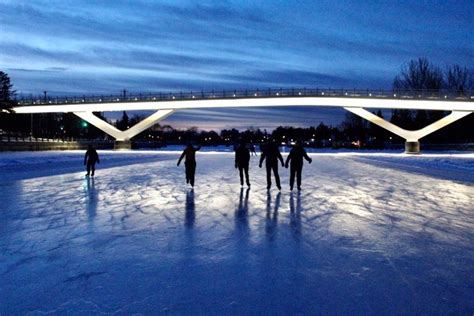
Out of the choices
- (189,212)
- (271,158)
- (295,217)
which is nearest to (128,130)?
(271,158)

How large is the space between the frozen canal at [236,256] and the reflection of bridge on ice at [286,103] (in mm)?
47364

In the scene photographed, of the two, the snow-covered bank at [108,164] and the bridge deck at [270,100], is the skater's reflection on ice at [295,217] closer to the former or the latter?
the snow-covered bank at [108,164]

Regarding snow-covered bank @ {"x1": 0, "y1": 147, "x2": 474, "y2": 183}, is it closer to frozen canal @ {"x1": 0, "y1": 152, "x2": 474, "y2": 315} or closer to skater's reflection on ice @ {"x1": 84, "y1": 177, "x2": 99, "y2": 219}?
skater's reflection on ice @ {"x1": 84, "y1": 177, "x2": 99, "y2": 219}

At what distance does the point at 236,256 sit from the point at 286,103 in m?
55.6

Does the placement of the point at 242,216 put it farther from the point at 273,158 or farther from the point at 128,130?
the point at 128,130

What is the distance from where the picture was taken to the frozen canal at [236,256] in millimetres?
4160

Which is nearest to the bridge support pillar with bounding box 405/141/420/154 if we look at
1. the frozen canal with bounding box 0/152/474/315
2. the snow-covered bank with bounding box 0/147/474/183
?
the snow-covered bank with bounding box 0/147/474/183

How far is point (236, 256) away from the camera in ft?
19.3

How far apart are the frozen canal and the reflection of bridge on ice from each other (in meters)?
47.4

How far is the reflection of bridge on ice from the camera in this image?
56.4m

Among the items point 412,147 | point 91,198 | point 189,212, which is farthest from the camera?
point 412,147

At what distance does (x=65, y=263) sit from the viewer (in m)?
5.52

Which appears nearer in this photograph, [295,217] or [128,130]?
[295,217]

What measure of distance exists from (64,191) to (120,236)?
7429mm
